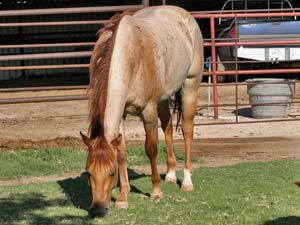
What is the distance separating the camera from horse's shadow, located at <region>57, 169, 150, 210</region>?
5885mm

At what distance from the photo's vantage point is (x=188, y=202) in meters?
5.92

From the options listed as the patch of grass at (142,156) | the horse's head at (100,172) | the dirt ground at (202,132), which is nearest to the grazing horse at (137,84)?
the horse's head at (100,172)

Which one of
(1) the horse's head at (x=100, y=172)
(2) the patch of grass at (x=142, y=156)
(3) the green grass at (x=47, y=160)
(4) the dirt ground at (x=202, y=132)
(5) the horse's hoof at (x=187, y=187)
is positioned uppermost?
(1) the horse's head at (x=100, y=172)

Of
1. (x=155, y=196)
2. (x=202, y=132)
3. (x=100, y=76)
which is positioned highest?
(x=100, y=76)

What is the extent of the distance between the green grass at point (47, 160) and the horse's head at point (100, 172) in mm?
2728

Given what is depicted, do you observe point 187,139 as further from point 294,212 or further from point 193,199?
point 294,212

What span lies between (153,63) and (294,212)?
1.77 metres

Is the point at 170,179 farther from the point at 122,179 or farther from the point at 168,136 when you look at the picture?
the point at 122,179

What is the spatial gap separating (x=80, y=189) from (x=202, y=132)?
4060 millimetres

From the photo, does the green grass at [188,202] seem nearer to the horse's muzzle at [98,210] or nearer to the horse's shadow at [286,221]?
the horse's shadow at [286,221]

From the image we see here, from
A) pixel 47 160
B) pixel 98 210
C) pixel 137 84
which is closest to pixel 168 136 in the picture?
pixel 137 84

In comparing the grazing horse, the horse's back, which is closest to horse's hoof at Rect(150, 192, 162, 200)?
the grazing horse

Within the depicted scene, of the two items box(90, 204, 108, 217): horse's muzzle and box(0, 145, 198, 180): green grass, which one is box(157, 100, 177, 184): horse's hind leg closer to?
box(0, 145, 198, 180): green grass

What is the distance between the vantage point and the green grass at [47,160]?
7625 millimetres
